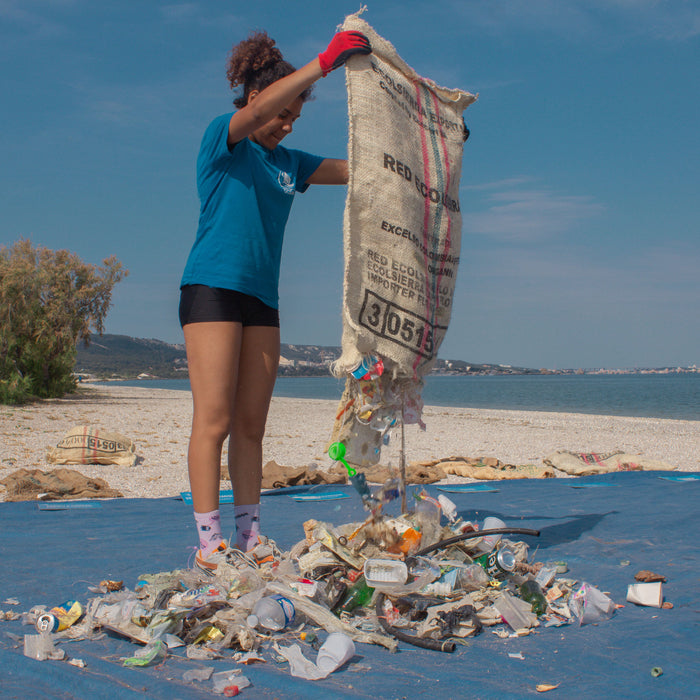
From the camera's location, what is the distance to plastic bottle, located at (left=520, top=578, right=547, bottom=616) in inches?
81.2

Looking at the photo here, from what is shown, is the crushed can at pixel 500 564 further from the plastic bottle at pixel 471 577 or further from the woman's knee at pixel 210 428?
the woman's knee at pixel 210 428

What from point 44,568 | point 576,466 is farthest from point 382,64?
point 576,466

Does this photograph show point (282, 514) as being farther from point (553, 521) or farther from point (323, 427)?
point (323, 427)

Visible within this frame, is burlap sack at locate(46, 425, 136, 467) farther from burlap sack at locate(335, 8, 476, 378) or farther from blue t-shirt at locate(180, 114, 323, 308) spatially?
burlap sack at locate(335, 8, 476, 378)

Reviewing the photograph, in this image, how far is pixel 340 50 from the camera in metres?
2.17

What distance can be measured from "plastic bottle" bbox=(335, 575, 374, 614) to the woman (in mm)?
463

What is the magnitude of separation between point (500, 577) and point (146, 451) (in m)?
6.12

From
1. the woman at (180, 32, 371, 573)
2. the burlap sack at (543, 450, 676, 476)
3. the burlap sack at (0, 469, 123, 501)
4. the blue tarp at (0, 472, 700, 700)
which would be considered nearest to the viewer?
the blue tarp at (0, 472, 700, 700)

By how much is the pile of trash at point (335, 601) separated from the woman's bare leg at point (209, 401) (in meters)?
0.24

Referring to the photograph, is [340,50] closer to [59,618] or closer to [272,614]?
[272,614]

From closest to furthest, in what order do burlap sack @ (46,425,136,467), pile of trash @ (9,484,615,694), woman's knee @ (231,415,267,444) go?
pile of trash @ (9,484,615,694)
woman's knee @ (231,415,267,444)
burlap sack @ (46,425,136,467)

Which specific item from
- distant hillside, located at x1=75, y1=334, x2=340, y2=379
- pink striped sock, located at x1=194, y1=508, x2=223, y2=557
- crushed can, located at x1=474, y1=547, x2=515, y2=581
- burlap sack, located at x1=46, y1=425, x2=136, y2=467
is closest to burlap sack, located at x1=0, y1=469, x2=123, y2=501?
burlap sack, located at x1=46, y1=425, x2=136, y2=467

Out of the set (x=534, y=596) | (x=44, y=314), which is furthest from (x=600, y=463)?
(x=44, y=314)

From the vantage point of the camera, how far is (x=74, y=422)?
11320 mm
